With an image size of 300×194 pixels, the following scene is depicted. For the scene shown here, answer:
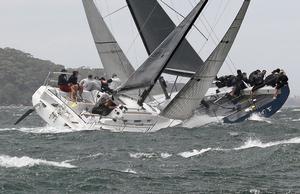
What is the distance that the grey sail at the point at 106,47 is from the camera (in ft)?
108

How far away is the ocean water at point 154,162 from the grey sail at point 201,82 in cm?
211

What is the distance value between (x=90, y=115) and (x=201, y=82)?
14.6 feet

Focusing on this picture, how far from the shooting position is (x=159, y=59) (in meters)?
27.5

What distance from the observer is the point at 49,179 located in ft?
44.8

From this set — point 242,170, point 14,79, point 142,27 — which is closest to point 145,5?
point 142,27

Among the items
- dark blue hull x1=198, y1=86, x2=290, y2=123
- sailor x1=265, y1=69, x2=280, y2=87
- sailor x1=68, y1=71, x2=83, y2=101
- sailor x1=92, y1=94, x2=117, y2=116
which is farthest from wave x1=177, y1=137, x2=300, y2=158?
sailor x1=265, y1=69, x2=280, y2=87

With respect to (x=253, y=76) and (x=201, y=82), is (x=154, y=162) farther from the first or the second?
(x=253, y=76)

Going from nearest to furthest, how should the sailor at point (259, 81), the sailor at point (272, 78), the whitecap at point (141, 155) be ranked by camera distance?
the whitecap at point (141, 155)
the sailor at point (259, 81)
the sailor at point (272, 78)


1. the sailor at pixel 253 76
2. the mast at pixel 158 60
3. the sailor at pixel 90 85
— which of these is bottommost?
the sailor at pixel 253 76

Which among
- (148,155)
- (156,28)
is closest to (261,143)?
(148,155)

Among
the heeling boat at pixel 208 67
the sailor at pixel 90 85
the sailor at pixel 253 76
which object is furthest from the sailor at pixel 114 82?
the sailor at pixel 253 76

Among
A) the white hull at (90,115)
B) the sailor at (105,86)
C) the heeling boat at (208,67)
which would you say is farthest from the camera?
the sailor at (105,86)

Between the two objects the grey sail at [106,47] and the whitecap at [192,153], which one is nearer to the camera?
the whitecap at [192,153]

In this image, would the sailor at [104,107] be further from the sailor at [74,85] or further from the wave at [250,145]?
the wave at [250,145]
